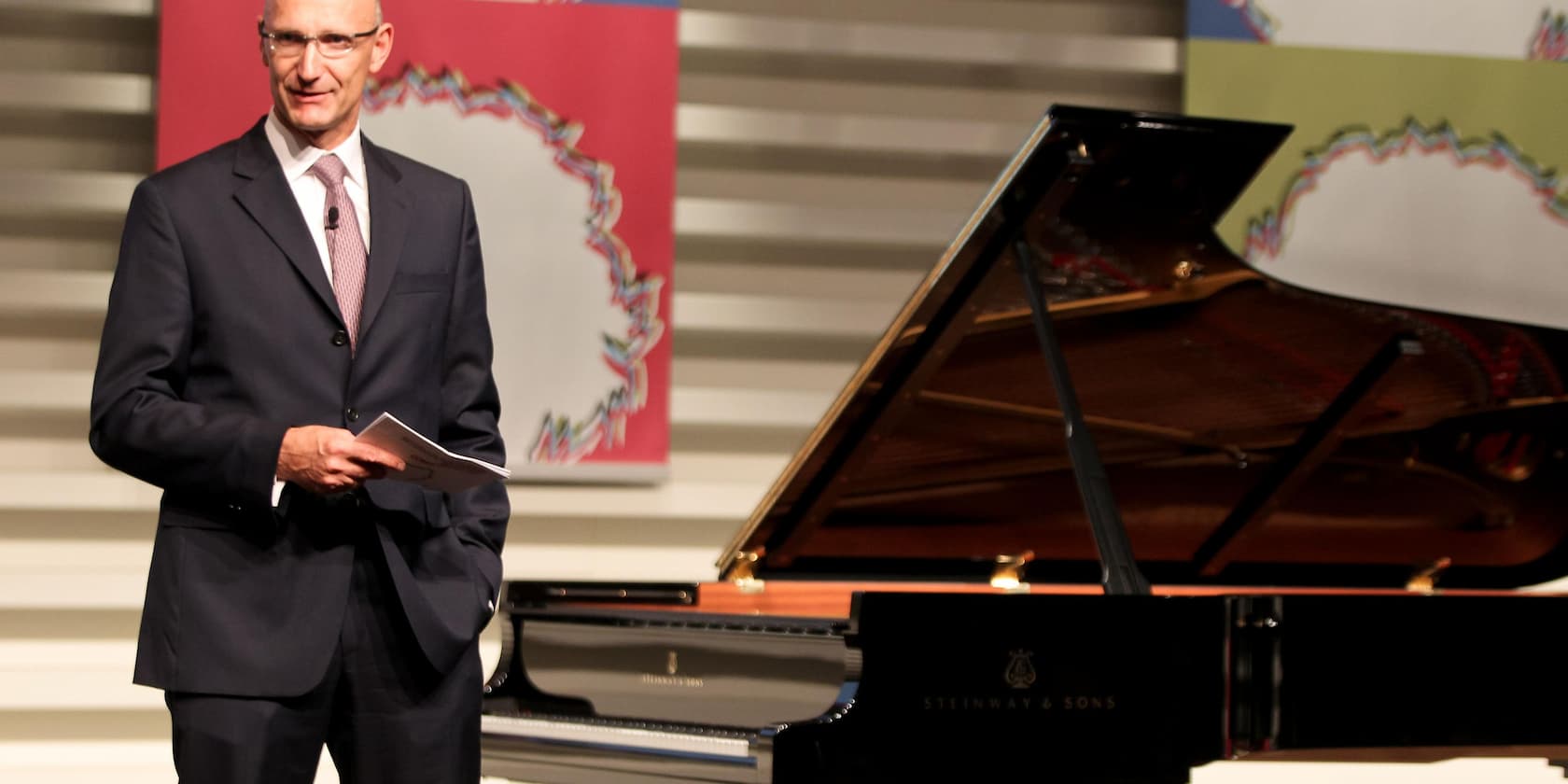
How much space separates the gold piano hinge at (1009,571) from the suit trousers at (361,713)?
203 cm

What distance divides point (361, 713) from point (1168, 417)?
86.8 inches

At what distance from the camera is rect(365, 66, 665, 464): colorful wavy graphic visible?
15.2 ft

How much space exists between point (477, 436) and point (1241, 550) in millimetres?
2326

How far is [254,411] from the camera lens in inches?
73.6

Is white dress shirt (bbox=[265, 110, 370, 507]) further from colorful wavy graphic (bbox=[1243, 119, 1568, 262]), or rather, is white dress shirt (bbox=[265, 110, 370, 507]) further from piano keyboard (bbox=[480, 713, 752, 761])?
colorful wavy graphic (bbox=[1243, 119, 1568, 262])

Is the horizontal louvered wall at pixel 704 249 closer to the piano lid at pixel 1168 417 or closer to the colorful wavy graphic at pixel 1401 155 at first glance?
the colorful wavy graphic at pixel 1401 155

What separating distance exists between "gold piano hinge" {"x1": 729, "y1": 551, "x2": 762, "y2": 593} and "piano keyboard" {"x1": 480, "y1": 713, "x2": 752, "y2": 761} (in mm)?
556

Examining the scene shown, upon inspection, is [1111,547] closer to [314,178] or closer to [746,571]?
[746,571]

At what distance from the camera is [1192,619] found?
282 cm

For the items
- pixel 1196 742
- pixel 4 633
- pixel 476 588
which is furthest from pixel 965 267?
pixel 4 633

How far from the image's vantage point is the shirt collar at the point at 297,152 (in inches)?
77.7

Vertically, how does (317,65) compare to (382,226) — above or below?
above

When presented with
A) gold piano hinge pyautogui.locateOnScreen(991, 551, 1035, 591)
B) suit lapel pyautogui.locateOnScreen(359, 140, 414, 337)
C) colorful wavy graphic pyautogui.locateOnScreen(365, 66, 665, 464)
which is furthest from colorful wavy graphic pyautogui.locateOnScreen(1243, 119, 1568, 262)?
suit lapel pyautogui.locateOnScreen(359, 140, 414, 337)

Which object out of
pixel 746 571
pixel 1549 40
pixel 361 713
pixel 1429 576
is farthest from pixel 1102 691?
pixel 1549 40
